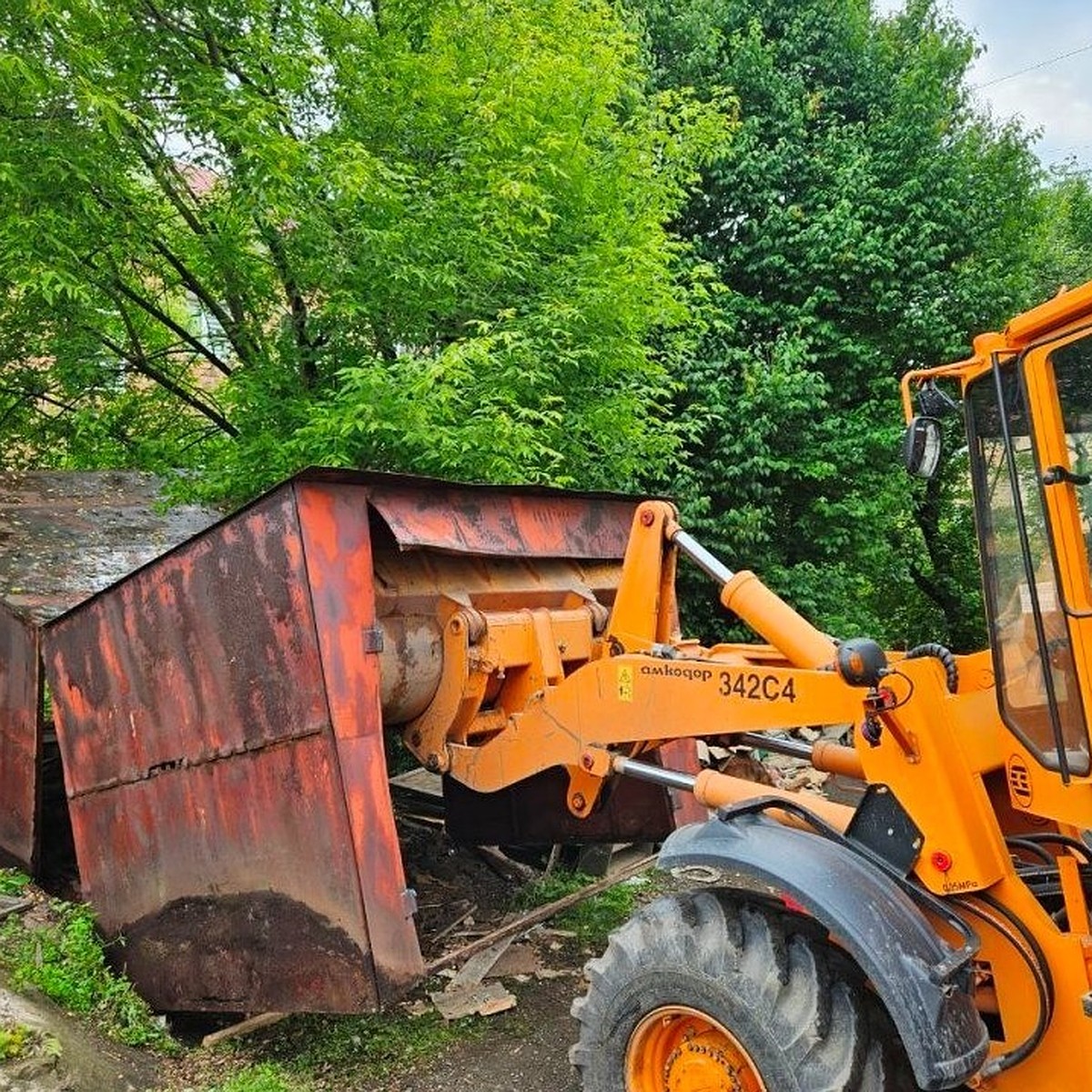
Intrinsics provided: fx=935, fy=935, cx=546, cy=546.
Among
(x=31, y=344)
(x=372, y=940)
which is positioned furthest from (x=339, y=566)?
(x=31, y=344)

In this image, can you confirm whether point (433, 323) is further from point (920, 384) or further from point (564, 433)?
point (920, 384)

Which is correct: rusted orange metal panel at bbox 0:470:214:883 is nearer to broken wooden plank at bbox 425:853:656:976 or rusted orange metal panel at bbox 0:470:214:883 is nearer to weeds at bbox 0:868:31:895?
weeds at bbox 0:868:31:895

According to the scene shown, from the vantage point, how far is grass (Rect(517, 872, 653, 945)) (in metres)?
5.20

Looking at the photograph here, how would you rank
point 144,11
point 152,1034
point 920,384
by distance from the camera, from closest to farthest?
1. point 920,384
2. point 152,1034
3. point 144,11

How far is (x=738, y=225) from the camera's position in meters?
10.7

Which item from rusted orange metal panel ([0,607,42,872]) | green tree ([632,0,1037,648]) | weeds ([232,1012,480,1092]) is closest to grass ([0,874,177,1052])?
weeds ([232,1012,480,1092])

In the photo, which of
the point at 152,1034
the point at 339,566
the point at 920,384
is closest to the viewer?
the point at 920,384

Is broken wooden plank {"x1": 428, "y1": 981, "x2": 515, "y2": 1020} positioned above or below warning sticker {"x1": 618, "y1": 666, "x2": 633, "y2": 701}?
below

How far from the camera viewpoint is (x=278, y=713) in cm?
351

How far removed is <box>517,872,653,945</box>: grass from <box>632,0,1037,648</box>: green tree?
4.81m

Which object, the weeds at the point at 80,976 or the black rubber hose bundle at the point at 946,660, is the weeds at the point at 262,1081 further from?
the black rubber hose bundle at the point at 946,660

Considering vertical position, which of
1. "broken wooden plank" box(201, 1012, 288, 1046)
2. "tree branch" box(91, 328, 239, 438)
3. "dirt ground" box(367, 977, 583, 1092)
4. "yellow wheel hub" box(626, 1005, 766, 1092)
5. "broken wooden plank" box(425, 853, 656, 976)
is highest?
"tree branch" box(91, 328, 239, 438)

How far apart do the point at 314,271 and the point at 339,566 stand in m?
3.48

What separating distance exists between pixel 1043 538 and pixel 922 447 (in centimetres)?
36
